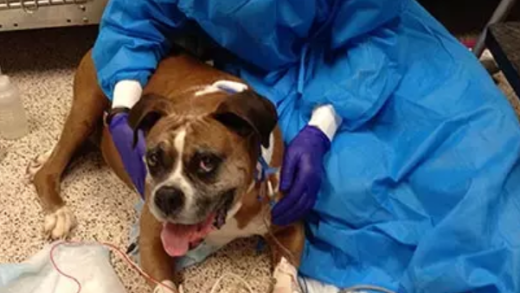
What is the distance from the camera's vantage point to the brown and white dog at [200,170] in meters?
1.29

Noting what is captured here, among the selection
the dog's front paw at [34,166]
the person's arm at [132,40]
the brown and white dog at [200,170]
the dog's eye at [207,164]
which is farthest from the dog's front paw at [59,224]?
the dog's eye at [207,164]

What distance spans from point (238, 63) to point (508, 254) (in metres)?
0.75

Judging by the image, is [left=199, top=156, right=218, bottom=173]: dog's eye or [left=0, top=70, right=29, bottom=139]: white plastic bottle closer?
[left=199, top=156, right=218, bottom=173]: dog's eye

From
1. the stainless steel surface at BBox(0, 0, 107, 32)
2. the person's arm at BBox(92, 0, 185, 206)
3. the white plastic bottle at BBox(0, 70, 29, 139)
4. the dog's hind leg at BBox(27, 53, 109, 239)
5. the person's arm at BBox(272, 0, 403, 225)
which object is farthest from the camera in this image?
the stainless steel surface at BBox(0, 0, 107, 32)

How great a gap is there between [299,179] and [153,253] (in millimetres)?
340

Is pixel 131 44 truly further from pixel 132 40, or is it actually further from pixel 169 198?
pixel 169 198

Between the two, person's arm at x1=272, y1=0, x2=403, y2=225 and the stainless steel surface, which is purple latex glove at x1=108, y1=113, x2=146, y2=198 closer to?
person's arm at x1=272, y1=0, x2=403, y2=225

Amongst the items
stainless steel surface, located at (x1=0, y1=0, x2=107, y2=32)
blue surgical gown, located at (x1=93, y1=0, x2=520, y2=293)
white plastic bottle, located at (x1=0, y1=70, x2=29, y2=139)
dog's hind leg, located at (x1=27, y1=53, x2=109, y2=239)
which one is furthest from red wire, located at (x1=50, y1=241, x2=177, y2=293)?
stainless steel surface, located at (x1=0, y1=0, x2=107, y2=32)

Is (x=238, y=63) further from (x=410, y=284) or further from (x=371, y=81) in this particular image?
(x=410, y=284)

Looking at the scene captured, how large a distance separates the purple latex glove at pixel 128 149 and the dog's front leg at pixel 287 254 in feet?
1.01

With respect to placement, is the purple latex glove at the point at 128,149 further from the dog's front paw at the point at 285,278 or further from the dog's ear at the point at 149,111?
the dog's front paw at the point at 285,278

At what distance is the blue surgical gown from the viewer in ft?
4.95

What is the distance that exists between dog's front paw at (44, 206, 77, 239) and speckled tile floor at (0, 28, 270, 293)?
3cm

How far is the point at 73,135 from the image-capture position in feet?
5.98
